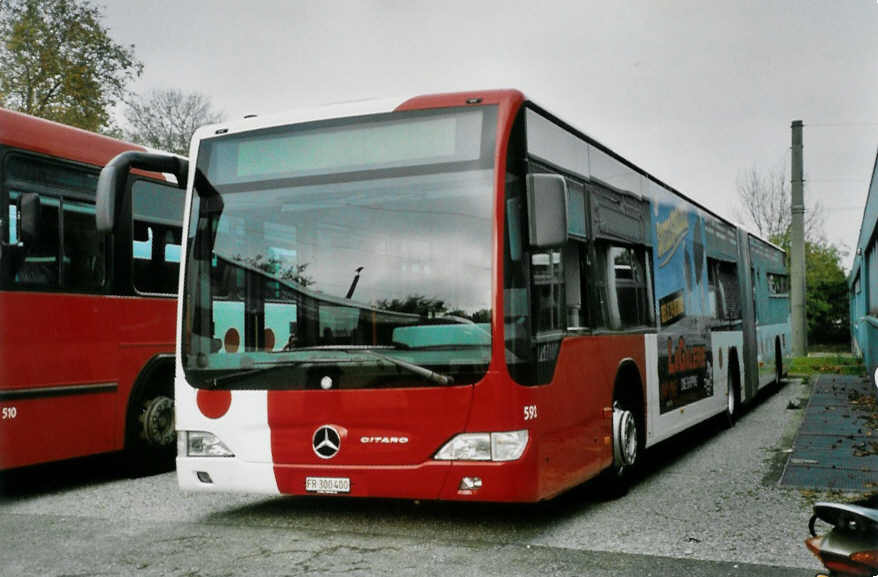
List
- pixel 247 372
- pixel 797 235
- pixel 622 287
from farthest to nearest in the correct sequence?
pixel 797 235, pixel 622 287, pixel 247 372

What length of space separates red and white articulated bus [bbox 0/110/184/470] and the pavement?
5854mm

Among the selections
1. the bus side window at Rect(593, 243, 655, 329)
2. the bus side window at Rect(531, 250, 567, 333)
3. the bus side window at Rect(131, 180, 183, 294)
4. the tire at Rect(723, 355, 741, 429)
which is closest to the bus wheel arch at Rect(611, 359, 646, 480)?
the bus side window at Rect(593, 243, 655, 329)

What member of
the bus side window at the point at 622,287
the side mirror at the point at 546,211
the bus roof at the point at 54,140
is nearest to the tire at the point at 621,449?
the bus side window at the point at 622,287

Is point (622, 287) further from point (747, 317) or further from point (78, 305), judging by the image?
point (747, 317)

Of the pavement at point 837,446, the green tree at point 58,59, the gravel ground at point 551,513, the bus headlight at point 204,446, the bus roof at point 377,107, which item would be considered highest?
the green tree at point 58,59

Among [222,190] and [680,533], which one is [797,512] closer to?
[680,533]

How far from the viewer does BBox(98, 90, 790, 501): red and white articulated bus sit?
641 cm

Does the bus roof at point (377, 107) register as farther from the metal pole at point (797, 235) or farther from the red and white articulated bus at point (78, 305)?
the metal pole at point (797, 235)

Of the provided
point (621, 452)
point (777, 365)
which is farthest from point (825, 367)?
point (621, 452)

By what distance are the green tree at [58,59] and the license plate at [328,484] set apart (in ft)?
60.7

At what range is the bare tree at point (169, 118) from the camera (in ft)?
111

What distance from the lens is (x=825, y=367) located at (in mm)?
26766

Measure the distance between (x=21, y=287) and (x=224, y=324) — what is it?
7.49 ft

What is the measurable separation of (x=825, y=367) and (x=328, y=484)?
22.8m
